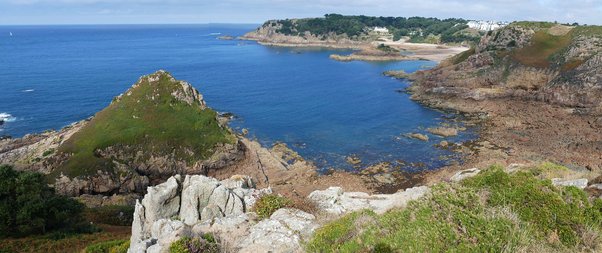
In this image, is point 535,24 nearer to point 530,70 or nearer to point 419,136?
point 530,70

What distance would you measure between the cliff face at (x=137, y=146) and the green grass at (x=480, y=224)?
39076 mm

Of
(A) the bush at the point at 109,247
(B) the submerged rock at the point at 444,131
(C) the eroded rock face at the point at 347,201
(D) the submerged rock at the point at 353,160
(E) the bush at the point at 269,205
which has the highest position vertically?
(E) the bush at the point at 269,205

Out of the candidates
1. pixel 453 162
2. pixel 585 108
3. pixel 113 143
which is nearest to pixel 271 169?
pixel 113 143

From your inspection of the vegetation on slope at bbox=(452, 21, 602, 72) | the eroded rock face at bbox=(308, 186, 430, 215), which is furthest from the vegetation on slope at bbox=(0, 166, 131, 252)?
the vegetation on slope at bbox=(452, 21, 602, 72)

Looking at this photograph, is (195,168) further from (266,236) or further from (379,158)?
(266,236)

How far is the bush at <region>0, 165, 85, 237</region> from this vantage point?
91.1ft

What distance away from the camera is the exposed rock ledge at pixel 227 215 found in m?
16.6

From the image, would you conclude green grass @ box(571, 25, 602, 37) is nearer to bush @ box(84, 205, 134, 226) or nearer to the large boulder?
the large boulder

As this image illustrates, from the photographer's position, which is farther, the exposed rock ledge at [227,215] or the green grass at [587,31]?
the green grass at [587,31]

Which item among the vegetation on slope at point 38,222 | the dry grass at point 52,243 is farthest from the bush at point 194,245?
the vegetation on slope at point 38,222

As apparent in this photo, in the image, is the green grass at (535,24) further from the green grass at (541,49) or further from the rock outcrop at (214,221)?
the rock outcrop at (214,221)

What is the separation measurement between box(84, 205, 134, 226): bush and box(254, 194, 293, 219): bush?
68.5 ft

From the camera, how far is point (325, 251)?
14.3 meters

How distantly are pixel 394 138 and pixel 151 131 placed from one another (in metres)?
38.3
